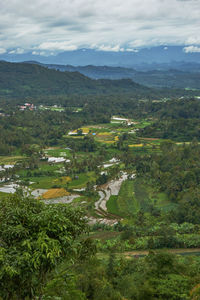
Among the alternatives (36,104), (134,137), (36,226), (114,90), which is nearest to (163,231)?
(36,226)

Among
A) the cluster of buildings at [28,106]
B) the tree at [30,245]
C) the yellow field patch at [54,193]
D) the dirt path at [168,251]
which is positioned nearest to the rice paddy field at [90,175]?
the yellow field patch at [54,193]

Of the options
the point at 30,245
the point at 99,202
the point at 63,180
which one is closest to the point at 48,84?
the point at 63,180

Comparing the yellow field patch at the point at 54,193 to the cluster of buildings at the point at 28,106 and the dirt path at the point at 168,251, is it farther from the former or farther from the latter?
the cluster of buildings at the point at 28,106

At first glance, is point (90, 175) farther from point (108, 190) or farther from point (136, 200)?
point (136, 200)

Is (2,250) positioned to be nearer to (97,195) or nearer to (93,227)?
(93,227)

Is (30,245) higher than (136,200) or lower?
higher

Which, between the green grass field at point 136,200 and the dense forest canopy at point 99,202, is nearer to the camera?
the dense forest canopy at point 99,202
